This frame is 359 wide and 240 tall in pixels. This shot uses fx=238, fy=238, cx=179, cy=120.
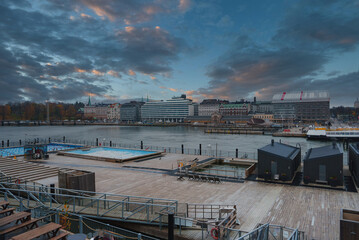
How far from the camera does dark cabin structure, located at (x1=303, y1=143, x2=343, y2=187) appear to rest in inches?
701

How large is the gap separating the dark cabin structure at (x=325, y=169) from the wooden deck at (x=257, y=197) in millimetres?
1276

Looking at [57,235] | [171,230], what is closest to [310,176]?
[171,230]

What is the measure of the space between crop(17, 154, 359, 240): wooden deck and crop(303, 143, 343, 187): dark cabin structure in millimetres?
1276

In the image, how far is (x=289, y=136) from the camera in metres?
98.8

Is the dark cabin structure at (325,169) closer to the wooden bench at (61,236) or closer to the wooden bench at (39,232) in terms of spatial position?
the wooden bench at (61,236)

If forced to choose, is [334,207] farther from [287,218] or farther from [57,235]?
[57,235]

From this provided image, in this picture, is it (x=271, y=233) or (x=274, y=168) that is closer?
(x=271, y=233)

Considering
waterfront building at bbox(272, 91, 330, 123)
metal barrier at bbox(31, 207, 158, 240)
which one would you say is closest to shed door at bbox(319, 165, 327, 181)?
metal barrier at bbox(31, 207, 158, 240)

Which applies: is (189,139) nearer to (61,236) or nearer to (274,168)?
(274,168)

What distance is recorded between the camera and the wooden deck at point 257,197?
39.7ft

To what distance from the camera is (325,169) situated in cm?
1845

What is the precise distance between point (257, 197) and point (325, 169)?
667 cm

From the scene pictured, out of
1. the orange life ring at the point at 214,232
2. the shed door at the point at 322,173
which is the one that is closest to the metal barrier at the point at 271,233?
the orange life ring at the point at 214,232

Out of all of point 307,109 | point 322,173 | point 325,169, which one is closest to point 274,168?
point 322,173
